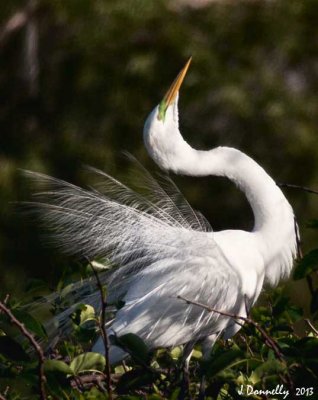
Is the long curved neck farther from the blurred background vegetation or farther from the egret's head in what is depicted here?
the blurred background vegetation

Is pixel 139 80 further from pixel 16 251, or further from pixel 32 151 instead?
pixel 16 251

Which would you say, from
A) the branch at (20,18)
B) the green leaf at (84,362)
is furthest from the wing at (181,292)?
the branch at (20,18)

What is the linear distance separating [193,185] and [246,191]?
1.81 metres

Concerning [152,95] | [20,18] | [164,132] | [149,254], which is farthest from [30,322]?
[20,18]

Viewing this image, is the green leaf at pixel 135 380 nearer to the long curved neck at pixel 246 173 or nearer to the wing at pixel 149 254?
the wing at pixel 149 254

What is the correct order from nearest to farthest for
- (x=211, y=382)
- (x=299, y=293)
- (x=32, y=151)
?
(x=211, y=382), (x=299, y=293), (x=32, y=151)

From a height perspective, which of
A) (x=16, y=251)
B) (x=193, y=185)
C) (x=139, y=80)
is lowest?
(x=16, y=251)

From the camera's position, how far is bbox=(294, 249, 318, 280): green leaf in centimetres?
134

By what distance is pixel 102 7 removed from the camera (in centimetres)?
461

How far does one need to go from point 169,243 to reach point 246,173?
35 centimetres

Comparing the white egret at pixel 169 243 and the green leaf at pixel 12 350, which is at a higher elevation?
the green leaf at pixel 12 350

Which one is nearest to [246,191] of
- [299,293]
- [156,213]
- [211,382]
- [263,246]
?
[263,246]

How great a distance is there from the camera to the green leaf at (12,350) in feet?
4.25

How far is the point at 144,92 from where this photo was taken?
178 inches
